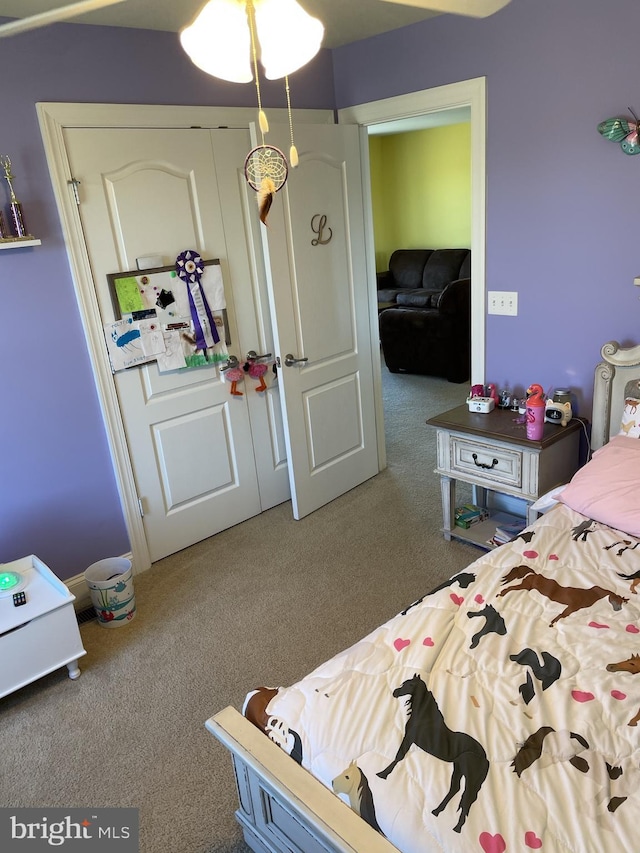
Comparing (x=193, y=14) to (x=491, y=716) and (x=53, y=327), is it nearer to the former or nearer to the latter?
(x=53, y=327)

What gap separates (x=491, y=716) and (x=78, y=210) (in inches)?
96.1

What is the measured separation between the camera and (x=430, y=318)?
19.1ft

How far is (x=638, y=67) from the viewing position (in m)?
2.35

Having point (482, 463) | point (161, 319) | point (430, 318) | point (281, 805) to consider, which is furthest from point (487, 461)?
point (430, 318)

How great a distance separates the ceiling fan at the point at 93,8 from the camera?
1151mm

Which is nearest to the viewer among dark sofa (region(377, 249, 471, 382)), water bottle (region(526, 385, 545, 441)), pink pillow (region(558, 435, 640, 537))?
pink pillow (region(558, 435, 640, 537))

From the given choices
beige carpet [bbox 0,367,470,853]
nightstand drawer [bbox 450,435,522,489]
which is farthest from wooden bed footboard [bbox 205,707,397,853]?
nightstand drawer [bbox 450,435,522,489]

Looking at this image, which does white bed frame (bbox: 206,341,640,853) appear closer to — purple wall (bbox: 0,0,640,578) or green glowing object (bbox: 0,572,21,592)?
green glowing object (bbox: 0,572,21,592)

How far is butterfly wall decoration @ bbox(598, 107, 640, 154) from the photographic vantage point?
2.38m

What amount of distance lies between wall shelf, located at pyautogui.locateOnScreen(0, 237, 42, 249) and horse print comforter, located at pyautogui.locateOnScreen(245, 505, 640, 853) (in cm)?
190

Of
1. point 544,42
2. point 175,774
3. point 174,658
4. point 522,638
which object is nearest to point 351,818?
point 522,638

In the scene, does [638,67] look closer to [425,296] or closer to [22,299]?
[22,299]

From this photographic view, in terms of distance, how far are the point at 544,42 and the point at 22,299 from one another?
2350 millimetres

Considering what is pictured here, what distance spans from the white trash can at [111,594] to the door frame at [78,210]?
0.99 feet
